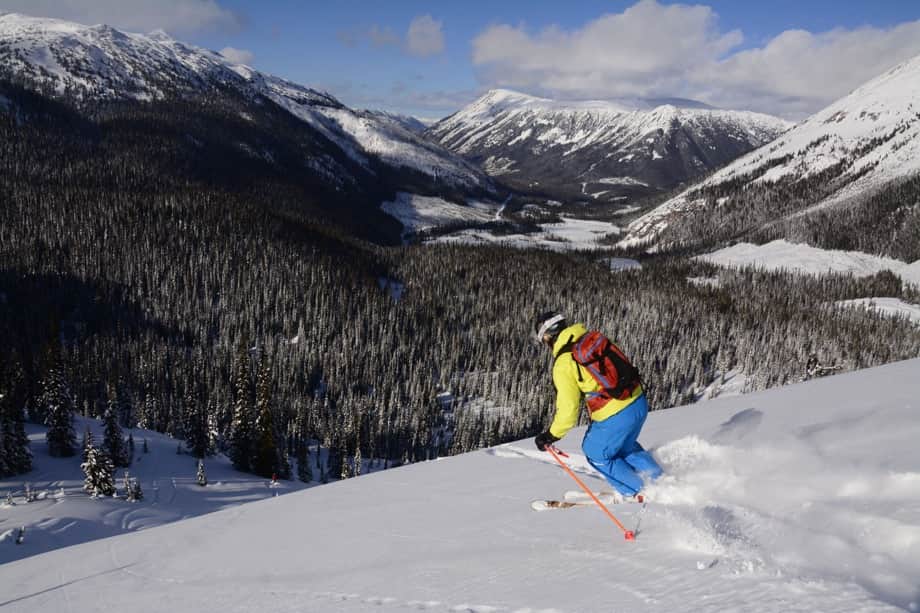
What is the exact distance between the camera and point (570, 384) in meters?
10.4

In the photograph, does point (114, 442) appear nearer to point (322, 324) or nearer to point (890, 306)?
point (322, 324)

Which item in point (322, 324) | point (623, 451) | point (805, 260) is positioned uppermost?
point (805, 260)

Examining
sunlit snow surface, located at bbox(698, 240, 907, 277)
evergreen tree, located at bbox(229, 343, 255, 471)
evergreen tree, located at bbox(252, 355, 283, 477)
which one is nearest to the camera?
evergreen tree, located at bbox(252, 355, 283, 477)

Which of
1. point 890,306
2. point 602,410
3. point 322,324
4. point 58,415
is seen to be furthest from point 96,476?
point 890,306

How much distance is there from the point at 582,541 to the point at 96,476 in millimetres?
59080

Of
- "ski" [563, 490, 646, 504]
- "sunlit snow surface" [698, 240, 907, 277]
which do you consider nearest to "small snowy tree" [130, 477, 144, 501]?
"ski" [563, 490, 646, 504]

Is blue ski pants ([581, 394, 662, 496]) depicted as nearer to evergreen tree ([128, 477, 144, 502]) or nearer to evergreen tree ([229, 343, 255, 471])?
evergreen tree ([128, 477, 144, 502])

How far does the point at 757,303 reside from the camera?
148000 mm

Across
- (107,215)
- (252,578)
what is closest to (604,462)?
(252,578)

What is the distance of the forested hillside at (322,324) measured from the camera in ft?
336

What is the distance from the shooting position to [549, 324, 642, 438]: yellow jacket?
10.3 meters

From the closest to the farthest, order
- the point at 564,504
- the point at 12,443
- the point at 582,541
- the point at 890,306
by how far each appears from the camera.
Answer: the point at 582,541 → the point at 564,504 → the point at 12,443 → the point at 890,306

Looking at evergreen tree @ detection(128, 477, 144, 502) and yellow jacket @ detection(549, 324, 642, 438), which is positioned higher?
yellow jacket @ detection(549, 324, 642, 438)

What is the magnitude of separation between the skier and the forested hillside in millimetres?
62401
